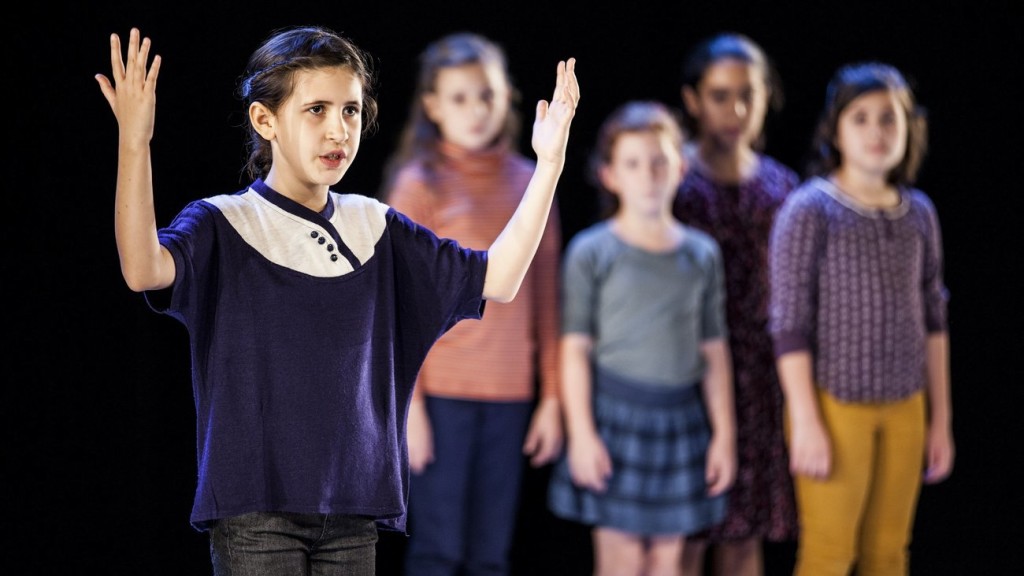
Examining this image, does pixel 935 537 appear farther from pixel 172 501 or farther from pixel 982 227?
pixel 172 501

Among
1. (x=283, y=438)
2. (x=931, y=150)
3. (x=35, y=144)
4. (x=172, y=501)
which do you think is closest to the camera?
(x=283, y=438)

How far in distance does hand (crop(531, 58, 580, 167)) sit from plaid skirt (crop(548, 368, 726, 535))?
1391 mm

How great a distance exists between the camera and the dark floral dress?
133 inches

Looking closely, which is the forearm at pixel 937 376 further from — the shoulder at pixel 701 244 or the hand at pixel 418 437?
the hand at pixel 418 437

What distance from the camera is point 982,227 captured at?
3.97 m

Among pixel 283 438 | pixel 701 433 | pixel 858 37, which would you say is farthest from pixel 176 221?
pixel 858 37

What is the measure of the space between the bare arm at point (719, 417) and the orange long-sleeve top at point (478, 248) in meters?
0.41

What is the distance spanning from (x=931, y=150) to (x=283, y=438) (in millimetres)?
2803

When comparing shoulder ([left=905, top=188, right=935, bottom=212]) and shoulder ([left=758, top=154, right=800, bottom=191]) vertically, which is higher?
shoulder ([left=758, top=154, right=800, bottom=191])

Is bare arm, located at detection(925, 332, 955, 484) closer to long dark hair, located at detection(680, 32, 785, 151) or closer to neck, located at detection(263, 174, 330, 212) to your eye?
long dark hair, located at detection(680, 32, 785, 151)

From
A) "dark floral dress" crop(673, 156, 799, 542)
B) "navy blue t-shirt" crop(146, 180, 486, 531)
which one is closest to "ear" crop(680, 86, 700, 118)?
"dark floral dress" crop(673, 156, 799, 542)

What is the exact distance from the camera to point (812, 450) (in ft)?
10.3

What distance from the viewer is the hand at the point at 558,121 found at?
1.90 m

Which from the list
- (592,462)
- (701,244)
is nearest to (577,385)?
(592,462)
